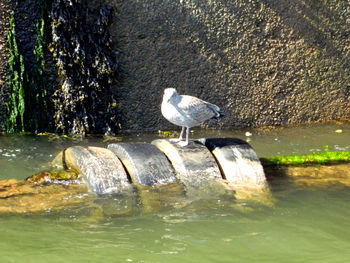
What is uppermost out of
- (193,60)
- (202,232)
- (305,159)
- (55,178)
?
(193,60)

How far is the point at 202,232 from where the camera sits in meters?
4.39

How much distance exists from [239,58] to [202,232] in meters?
4.83

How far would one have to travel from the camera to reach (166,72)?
333 inches

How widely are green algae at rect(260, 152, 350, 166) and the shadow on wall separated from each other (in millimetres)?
2947

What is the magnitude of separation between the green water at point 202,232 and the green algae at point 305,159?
33cm

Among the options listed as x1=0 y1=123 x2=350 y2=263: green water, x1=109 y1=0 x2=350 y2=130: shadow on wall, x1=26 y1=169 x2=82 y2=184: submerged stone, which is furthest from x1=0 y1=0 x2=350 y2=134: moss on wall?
x1=0 y1=123 x2=350 y2=263: green water

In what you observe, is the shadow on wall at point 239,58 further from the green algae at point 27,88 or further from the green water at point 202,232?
the green water at point 202,232

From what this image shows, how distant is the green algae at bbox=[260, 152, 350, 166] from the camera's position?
5828 millimetres

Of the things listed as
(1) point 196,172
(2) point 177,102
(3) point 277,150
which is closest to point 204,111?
(2) point 177,102

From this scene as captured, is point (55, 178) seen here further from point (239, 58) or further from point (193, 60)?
point (239, 58)

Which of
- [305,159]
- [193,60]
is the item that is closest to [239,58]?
[193,60]

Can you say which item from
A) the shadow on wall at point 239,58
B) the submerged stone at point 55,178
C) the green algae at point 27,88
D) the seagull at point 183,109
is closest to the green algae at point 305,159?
the seagull at point 183,109

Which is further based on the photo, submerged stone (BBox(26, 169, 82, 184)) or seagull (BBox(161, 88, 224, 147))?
seagull (BBox(161, 88, 224, 147))

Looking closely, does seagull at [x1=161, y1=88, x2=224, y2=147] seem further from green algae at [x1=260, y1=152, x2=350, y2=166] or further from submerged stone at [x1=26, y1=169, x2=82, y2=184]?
submerged stone at [x1=26, y1=169, x2=82, y2=184]
